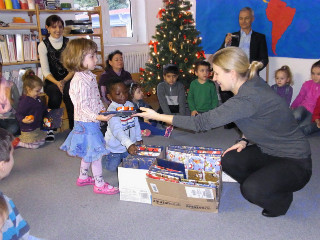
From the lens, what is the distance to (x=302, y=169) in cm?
196

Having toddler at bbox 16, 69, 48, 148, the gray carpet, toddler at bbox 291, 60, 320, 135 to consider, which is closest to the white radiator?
toddler at bbox 16, 69, 48, 148

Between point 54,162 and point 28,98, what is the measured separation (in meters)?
0.98

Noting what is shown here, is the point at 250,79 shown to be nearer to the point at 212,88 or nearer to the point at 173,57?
the point at 212,88

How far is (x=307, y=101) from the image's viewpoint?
3818 mm

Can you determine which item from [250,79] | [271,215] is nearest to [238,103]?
[250,79]

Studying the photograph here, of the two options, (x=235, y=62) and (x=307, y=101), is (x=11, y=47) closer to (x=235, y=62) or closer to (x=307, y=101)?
(x=235, y=62)

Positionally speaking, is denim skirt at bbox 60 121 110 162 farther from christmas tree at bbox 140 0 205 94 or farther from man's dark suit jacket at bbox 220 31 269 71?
man's dark suit jacket at bbox 220 31 269 71

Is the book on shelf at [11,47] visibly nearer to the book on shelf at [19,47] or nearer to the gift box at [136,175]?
the book on shelf at [19,47]

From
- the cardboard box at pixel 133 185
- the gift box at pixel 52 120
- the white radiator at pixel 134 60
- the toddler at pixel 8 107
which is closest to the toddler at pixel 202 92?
the gift box at pixel 52 120

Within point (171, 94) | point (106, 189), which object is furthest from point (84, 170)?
point (171, 94)

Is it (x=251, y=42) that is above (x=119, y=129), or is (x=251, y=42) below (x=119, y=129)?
above

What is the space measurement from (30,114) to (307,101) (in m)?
3.41

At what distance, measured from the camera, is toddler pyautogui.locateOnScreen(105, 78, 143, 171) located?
2406 millimetres

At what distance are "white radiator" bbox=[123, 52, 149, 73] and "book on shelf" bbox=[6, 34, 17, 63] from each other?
2.00 metres
